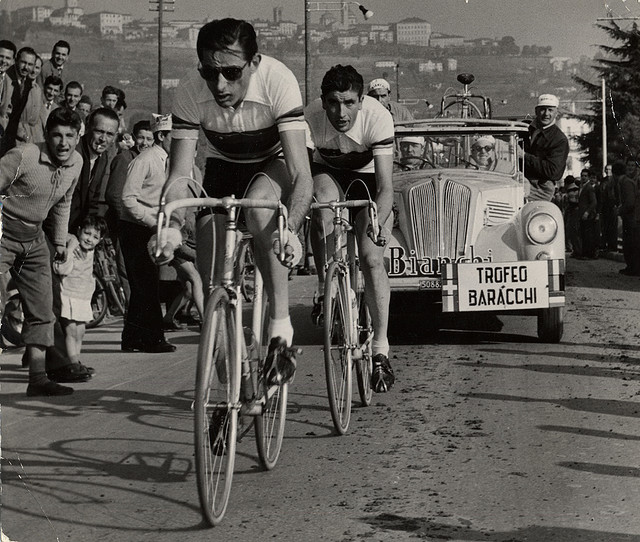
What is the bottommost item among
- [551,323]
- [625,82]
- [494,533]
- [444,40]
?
[494,533]

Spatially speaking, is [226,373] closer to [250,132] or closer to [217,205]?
[217,205]

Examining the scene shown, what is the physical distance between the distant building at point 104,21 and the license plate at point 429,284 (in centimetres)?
359

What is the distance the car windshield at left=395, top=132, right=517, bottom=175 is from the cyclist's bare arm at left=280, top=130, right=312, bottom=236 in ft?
20.9

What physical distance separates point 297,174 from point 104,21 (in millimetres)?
3007

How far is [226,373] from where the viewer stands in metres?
4.85

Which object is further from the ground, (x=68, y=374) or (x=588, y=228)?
(x=588, y=228)

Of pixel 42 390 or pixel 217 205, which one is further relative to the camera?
pixel 42 390

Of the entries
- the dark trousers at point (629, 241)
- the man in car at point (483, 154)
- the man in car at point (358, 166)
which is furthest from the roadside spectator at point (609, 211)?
the man in car at point (358, 166)

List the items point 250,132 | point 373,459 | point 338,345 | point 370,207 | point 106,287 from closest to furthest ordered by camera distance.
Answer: point 250,132 < point 373,459 < point 370,207 < point 338,345 < point 106,287

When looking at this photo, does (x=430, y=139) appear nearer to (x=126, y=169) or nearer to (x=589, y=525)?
(x=126, y=169)

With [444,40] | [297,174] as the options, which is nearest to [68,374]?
[297,174]

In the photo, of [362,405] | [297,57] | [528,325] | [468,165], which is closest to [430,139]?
[468,165]

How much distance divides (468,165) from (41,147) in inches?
217

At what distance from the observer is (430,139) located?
476 inches
